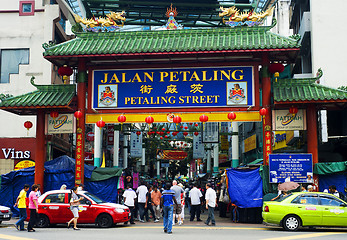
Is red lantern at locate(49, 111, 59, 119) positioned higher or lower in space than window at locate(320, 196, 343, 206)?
higher

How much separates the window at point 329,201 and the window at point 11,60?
23.1m

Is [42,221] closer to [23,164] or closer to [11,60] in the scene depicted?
[23,164]

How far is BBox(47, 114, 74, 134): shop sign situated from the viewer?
19.8 m

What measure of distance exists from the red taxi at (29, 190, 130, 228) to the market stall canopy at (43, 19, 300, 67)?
Answer: 618 centimetres

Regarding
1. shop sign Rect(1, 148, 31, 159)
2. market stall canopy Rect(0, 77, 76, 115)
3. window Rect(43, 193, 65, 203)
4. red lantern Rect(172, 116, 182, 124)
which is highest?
market stall canopy Rect(0, 77, 76, 115)

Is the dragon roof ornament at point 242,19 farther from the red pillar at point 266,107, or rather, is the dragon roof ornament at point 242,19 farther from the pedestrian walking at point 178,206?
the pedestrian walking at point 178,206

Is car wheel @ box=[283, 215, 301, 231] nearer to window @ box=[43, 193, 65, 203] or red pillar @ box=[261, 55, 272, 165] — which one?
red pillar @ box=[261, 55, 272, 165]

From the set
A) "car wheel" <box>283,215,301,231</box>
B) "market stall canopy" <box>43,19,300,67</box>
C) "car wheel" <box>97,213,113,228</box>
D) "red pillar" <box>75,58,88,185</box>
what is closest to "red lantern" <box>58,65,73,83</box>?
"market stall canopy" <box>43,19,300,67</box>

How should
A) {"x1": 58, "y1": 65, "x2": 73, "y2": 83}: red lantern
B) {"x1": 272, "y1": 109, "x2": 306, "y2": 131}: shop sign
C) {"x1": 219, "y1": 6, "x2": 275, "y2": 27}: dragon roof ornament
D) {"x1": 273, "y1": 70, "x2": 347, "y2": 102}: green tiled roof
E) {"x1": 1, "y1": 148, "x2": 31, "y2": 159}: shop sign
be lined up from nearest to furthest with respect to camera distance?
1. {"x1": 273, "y1": 70, "x2": 347, "y2": 102}: green tiled roof
2. {"x1": 272, "y1": 109, "x2": 306, "y2": 131}: shop sign
3. {"x1": 219, "y1": 6, "x2": 275, "y2": 27}: dragon roof ornament
4. {"x1": 58, "y1": 65, "x2": 73, "y2": 83}: red lantern
5. {"x1": 1, "y1": 148, "x2": 31, "y2": 159}: shop sign

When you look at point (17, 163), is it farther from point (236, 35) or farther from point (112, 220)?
point (236, 35)

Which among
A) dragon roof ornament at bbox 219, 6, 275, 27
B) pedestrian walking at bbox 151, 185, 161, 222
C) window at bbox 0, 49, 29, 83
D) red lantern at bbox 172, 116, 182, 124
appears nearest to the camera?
red lantern at bbox 172, 116, 182, 124

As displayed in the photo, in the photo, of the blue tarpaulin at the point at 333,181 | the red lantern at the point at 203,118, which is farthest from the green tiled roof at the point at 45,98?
the blue tarpaulin at the point at 333,181

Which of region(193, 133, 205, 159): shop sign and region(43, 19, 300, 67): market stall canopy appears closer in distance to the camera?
region(43, 19, 300, 67): market stall canopy

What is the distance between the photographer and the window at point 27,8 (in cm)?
3147
